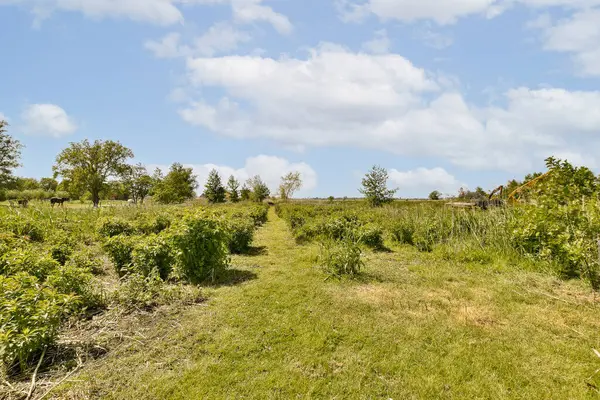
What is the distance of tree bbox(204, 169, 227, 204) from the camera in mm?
45188

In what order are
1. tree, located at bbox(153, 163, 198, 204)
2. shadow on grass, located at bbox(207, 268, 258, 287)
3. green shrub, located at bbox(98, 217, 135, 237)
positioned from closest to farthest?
shadow on grass, located at bbox(207, 268, 258, 287) → green shrub, located at bbox(98, 217, 135, 237) → tree, located at bbox(153, 163, 198, 204)

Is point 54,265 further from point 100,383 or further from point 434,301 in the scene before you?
point 434,301

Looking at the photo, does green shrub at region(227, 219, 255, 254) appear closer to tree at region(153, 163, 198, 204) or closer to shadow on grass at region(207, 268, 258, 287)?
shadow on grass at region(207, 268, 258, 287)

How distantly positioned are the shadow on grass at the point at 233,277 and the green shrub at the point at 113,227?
4.23 meters

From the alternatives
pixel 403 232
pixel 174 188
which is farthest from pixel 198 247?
pixel 174 188

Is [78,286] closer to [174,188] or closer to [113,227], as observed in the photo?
[113,227]

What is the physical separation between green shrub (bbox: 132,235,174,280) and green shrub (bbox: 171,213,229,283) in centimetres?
26

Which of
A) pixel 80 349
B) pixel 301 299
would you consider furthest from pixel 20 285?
pixel 301 299

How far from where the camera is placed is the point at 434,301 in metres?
5.45

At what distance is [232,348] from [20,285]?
103 inches

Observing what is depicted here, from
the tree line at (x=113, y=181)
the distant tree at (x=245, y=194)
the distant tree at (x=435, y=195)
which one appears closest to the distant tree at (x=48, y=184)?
the tree line at (x=113, y=181)

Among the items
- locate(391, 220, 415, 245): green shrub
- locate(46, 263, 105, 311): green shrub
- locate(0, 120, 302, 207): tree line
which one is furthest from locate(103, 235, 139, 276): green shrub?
locate(0, 120, 302, 207): tree line

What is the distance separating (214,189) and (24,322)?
1719 inches

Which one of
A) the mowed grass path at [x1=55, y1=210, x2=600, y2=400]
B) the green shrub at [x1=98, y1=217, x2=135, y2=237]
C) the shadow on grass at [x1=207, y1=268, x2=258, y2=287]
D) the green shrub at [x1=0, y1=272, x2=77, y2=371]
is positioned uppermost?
the green shrub at [x1=98, y1=217, x2=135, y2=237]
